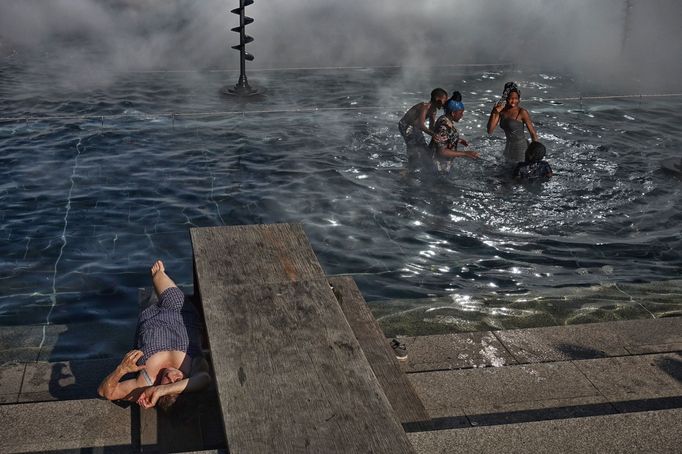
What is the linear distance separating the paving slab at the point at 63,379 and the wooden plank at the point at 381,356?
5.55ft

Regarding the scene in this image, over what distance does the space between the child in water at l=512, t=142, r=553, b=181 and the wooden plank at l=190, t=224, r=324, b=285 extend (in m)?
5.45

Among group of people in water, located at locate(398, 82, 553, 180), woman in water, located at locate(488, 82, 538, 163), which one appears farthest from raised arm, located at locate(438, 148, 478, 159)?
woman in water, located at locate(488, 82, 538, 163)

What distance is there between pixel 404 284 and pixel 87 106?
8585 mm

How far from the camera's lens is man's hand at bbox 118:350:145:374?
15.8ft

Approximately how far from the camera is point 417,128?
11.0 metres

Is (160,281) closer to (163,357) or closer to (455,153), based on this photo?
(163,357)

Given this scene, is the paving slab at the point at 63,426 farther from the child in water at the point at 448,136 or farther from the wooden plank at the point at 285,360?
the child in water at the point at 448,136

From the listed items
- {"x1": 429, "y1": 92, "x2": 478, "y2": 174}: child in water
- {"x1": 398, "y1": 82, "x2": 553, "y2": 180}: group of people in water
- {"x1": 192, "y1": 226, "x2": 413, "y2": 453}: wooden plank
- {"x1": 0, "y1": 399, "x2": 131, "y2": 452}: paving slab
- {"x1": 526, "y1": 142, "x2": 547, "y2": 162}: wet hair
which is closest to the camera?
{"x1": 192, "y1": 226, "x2": 413, "y2": 453}: wooden plank

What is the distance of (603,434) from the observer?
12.7 ft

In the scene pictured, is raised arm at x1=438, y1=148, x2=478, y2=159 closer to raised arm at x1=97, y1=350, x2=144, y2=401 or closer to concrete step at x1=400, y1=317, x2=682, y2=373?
concrete step at x1=400, y1=317, x2=682, y2=373

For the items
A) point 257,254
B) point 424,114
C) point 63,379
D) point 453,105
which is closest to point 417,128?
point 424,114

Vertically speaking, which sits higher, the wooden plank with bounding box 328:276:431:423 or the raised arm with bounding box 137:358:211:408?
the wooden plank with bounding box 328:276:431:423

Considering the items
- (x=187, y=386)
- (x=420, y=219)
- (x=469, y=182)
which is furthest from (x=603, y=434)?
(x=469, y=182)

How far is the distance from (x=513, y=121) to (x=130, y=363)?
288 inches
